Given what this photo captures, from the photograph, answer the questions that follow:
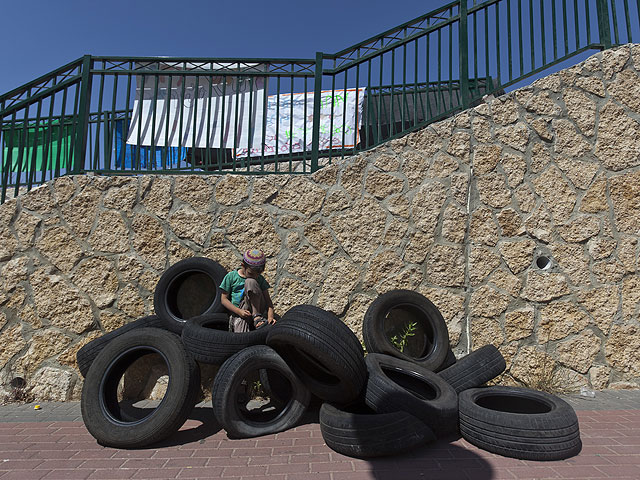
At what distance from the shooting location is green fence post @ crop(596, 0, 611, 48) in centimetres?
551

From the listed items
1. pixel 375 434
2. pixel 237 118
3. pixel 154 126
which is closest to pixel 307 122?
pixel 237 118

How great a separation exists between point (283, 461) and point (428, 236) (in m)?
3.00

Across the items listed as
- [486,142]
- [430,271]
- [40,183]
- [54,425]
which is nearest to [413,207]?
[430,271]

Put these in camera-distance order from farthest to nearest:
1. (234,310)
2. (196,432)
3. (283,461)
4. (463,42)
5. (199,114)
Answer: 1. (199,114)
2. (463,42)
3. (234,310)
4. (196,432)
5. (283,461)

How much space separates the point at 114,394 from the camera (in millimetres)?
3949

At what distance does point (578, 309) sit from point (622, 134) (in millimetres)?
2192

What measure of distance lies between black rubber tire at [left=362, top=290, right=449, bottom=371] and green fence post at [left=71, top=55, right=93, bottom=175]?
4025 mm

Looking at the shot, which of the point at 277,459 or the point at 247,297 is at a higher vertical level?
the point at 247,297

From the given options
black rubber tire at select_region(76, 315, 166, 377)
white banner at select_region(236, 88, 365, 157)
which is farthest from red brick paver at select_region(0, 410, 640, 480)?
white banner at select_region(236, 88, 365, 157)

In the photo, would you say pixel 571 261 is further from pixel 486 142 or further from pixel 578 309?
pixel 486 142

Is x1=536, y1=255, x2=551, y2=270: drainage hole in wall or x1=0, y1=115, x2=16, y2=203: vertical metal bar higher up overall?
x1=0, y1=115, x2=16, y2=203: vertical metal bar

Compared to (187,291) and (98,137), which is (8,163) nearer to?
(98,137)

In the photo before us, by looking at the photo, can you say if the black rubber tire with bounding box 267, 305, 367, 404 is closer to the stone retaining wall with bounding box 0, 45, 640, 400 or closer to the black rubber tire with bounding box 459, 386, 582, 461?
the black rubber tire with bounding box 459, 386, 582, 461

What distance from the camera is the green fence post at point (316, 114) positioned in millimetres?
5590
